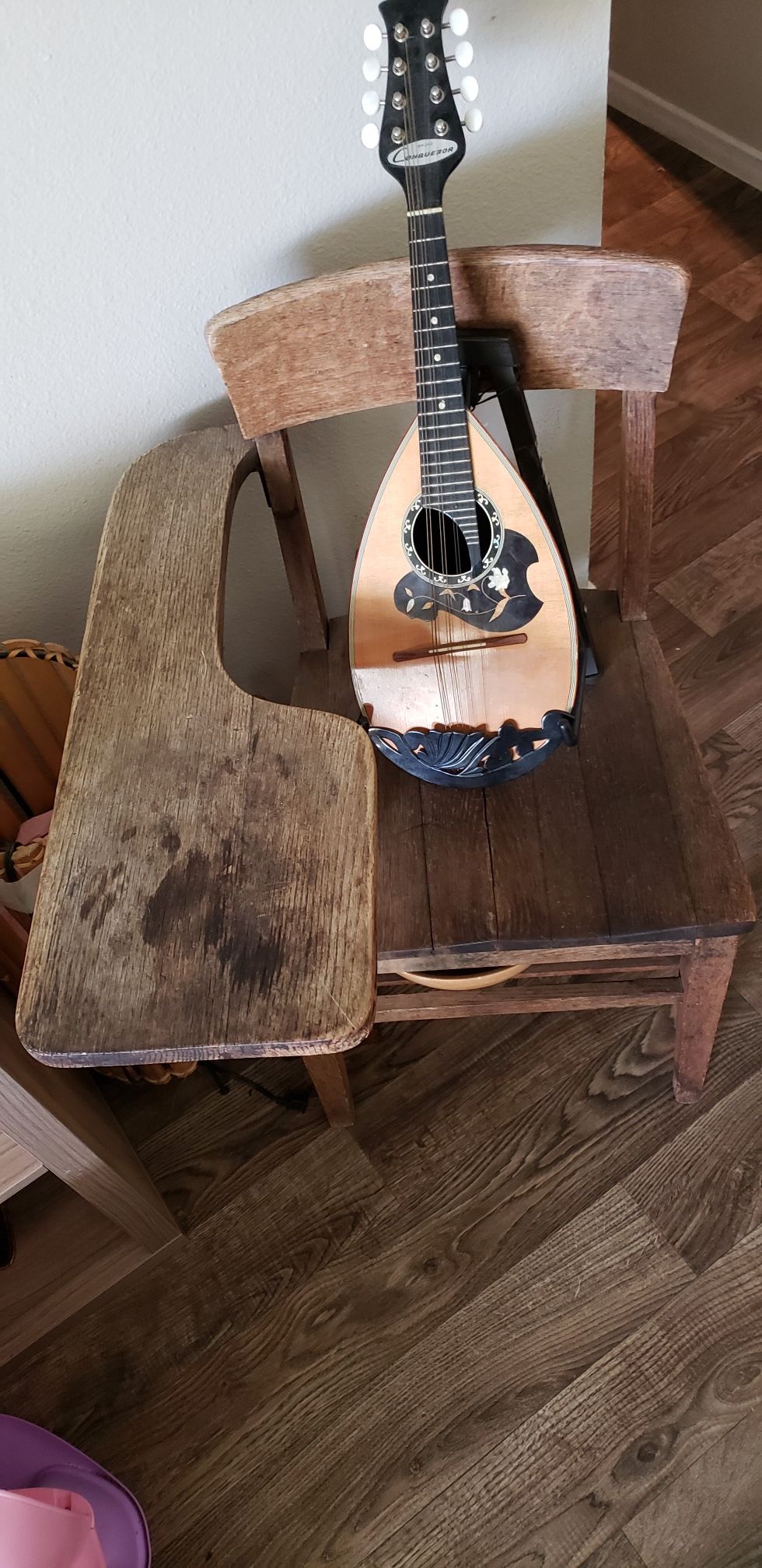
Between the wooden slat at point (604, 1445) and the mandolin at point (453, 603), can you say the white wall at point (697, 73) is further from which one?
the wooden slat at point (604, 1445)

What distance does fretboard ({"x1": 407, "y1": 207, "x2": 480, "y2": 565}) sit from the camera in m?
0.81

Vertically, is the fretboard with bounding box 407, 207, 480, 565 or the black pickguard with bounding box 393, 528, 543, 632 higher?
the fretboard with bounding box 407, 207, 480, 565

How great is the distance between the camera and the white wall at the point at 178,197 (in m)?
0.82

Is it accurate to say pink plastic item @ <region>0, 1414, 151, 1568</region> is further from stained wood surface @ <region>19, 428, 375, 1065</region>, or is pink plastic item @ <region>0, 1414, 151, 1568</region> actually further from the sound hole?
the sound hole

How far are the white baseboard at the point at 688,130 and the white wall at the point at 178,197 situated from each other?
1361 mm

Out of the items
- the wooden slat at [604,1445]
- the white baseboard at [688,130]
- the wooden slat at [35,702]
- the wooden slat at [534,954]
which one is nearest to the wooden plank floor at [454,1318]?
the wooden slat at [604,1445]

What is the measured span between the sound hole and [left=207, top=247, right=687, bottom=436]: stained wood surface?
0.13 m

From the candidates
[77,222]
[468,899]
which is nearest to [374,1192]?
[468,899]

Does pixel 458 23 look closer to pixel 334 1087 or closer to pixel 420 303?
pixel 420 303

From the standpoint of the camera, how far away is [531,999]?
1077 mm

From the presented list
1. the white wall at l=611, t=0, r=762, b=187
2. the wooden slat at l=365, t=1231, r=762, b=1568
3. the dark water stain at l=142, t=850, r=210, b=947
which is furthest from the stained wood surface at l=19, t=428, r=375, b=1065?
the white wall at l=611, t=0, r=762, b=187

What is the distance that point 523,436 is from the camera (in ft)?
3.00

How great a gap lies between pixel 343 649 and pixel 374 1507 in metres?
0.89

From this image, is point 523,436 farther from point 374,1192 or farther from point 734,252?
point 734,252
